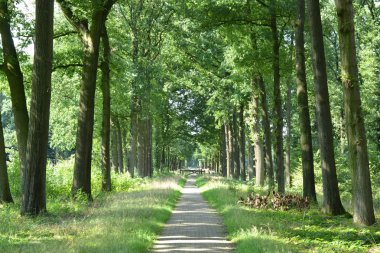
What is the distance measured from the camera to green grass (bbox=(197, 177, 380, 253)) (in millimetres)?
9461

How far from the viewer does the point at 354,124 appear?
440 inches

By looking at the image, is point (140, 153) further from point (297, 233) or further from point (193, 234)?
point (297, 233)

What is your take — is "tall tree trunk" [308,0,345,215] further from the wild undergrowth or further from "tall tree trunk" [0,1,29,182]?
"tall tree trunk" [0,1,29,182]

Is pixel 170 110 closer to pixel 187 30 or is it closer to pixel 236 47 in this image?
pixel 187 30

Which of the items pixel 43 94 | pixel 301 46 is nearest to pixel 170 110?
pixel 301 46

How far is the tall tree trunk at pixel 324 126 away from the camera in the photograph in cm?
1424

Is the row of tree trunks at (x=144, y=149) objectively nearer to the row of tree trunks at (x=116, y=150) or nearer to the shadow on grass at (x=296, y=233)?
the row of tree trunks at (x=116, y=150)

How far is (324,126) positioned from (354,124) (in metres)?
3.33

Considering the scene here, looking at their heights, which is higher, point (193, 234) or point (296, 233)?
point (296, 233)

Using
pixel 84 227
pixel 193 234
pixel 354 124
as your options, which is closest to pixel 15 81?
pixel 84 227

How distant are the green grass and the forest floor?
2174 mm

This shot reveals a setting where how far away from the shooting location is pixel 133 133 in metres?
35.4

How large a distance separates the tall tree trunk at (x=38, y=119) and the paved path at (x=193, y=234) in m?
3.69

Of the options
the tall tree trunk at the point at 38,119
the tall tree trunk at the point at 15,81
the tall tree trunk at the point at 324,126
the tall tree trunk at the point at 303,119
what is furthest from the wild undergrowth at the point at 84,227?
the tall tree trunk at the point at 303,119
